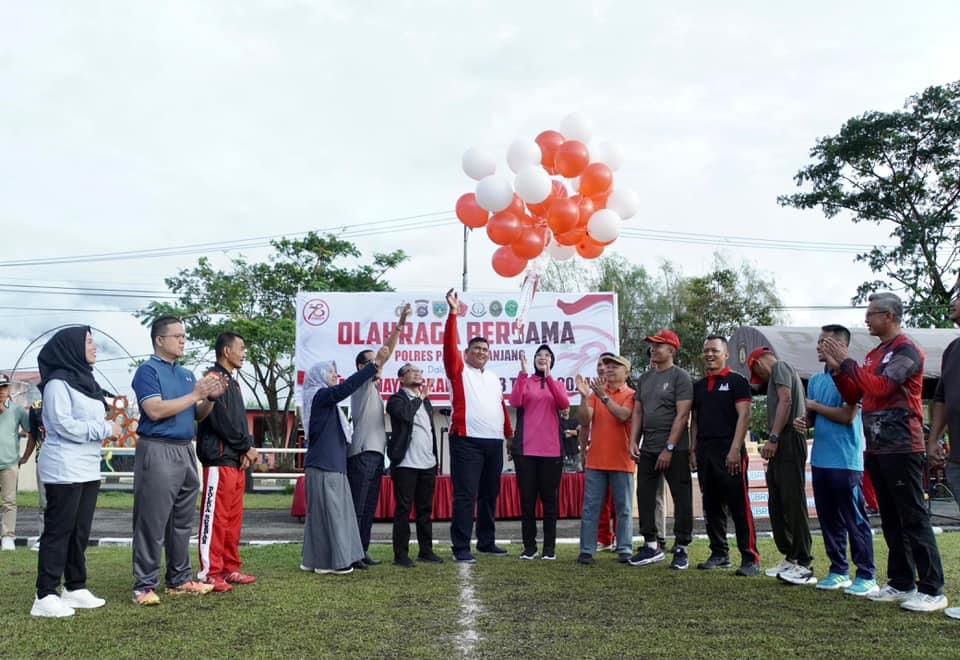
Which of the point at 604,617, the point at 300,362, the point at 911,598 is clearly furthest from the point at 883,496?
the point at 300,362

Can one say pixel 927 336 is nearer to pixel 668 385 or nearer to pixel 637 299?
pixel 668 385

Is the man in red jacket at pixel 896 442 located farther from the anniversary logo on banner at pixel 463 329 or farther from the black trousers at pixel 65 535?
the anniversary logo on banner at pixel 463 329

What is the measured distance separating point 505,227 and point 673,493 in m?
3.81

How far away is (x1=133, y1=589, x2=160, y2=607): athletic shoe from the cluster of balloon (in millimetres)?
5433

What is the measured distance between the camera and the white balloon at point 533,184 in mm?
8688

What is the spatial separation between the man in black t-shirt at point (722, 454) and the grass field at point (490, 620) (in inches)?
11.5

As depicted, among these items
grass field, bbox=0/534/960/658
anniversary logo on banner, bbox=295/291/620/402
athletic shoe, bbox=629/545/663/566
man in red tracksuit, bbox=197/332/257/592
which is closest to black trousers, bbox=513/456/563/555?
athletic shoe, bbox=629/545/663/566

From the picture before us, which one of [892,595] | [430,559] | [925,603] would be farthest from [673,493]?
[925,603]

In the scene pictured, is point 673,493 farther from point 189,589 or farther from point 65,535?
point 65,535

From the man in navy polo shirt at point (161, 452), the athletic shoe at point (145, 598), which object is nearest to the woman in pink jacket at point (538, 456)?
the man in navy polo shirt at point (161, 452)

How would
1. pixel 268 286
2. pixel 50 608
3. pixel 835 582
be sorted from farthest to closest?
pixel 268 286
pixel 835 582
pixel 50 608

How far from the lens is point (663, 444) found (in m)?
6.37

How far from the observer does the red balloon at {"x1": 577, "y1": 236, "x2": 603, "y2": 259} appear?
9375mm

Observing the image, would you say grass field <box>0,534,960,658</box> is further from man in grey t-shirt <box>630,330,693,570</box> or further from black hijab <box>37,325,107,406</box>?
black hijab <box>37,325,107,406</box>
